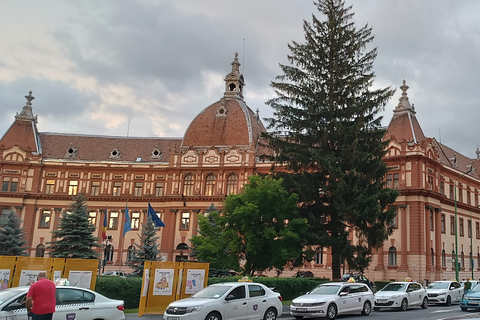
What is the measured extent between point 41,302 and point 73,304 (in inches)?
113

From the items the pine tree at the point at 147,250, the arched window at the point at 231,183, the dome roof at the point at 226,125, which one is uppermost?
the dome roof at the point at 226,125

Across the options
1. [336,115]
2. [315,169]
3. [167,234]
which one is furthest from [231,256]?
[167,234]

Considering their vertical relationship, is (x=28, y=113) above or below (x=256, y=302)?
above

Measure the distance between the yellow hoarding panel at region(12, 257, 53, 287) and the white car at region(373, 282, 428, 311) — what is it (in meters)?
17.1

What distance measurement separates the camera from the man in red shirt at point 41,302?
11.6m

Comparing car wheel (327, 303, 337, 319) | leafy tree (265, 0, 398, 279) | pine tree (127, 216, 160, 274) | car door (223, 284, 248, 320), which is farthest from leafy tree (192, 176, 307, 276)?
pine tree (127, 216, 160, 274)

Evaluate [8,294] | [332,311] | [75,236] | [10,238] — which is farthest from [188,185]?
[8,294]

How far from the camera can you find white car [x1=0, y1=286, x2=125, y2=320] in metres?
13.9

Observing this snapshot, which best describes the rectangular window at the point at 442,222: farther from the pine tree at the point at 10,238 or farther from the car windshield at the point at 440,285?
the pine tree at the point at 10,238

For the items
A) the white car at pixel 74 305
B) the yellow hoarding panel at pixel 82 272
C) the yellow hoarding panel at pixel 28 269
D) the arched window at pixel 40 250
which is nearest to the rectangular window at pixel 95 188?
the arched window at pixel 40 250

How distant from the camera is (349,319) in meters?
21.8

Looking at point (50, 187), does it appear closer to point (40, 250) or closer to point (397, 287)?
point (40, 250)

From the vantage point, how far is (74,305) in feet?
47.1

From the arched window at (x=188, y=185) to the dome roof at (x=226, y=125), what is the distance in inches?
169
